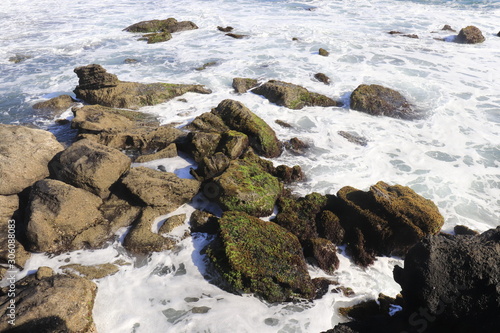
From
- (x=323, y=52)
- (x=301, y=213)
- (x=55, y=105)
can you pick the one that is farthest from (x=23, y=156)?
(x=323, y=52)

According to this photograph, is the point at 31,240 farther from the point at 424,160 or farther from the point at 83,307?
the point at 424,160

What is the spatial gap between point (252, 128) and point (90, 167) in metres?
4.65

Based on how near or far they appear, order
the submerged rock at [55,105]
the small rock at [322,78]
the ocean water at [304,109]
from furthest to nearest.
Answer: the small rock at [322,78]
the submerged rock at [55,105]
the ocean water at [304,109]

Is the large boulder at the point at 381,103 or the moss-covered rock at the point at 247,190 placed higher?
the large boulder at the point at 381,103

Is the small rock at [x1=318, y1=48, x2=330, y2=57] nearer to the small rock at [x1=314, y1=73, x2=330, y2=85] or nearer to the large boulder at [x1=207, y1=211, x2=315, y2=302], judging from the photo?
the small rock at [x1=314, y1=73, x2=330, y2=85]

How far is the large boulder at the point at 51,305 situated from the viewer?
15.8 feet

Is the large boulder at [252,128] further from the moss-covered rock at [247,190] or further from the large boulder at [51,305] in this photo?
the large boulder at [51,305]

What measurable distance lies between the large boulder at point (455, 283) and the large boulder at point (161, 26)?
2347cm

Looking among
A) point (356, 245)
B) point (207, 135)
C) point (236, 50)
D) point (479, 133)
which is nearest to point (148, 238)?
point (207, 135)

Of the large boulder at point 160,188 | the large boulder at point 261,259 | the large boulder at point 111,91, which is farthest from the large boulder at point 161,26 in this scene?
the large boulder at point 261,259

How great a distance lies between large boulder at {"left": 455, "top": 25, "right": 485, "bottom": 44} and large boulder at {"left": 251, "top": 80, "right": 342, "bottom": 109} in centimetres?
1383

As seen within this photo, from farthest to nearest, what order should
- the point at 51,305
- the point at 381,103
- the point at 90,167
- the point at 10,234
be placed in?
the point at 381,103
the point at 90,167
the point at 10,234
the point at 51,305

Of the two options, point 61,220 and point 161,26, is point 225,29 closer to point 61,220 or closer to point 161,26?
point 161,26

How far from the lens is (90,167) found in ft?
24.7
